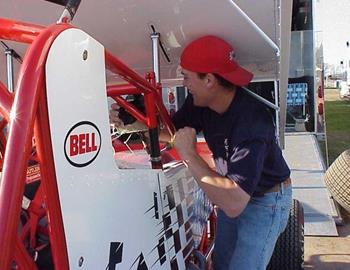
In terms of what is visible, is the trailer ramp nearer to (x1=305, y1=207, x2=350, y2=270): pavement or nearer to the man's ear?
(x1=305, y1=207, x2=350, y2=270): pavement

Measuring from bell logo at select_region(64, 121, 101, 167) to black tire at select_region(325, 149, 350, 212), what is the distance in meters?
3.82

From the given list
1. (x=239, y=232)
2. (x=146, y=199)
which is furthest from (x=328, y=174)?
(x=146, y=199)

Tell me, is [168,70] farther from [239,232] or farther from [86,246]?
[86,246]

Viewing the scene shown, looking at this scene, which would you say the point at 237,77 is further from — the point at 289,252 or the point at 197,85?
the point at 289,252

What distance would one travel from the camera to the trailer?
41.3 inches

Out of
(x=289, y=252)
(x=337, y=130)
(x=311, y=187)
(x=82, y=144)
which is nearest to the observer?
(x=82, y=144)

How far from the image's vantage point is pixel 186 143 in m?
1.91

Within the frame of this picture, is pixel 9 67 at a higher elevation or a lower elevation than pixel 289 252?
higher

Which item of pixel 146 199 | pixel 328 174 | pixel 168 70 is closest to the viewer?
pixel 146 199

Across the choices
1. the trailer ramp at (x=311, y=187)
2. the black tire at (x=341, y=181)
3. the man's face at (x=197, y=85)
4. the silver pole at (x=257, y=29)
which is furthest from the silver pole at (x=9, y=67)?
the black tire at (x=341, y=181)

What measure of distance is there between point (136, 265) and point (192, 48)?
88 centimetres

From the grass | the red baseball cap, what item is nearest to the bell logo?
the red baseball cap

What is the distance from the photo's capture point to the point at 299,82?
827cm

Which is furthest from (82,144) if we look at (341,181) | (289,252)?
(341,181)
